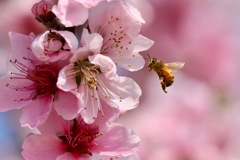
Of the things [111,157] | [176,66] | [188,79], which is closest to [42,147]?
[111,157]

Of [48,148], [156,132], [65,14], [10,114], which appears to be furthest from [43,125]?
[10,114]

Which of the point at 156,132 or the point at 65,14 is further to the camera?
the point at 156,132

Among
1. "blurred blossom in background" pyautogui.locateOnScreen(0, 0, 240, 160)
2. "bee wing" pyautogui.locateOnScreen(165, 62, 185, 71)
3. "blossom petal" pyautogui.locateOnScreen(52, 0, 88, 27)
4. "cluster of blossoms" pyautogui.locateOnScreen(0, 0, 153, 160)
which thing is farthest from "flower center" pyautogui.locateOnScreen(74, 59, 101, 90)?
"blurred blossom in background" pyautogui.locateOnScreen(0, 0, 240, 160)

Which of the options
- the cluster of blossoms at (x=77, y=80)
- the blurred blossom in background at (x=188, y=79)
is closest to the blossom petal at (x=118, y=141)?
the cluster of blossoms at (x=77, y=80)

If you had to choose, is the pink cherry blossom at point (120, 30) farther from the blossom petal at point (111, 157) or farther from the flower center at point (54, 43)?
the blossom petal at point (111, 157)

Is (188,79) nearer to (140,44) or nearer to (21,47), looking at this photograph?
(140,44)

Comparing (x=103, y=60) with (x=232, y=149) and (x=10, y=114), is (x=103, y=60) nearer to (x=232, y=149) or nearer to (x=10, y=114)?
(x=232, y=149)
